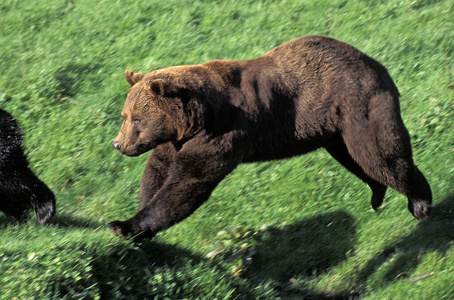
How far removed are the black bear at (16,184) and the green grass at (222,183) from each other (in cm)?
19

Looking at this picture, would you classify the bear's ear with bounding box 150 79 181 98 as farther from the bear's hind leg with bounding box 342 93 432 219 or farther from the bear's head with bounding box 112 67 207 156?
the bear's hind leg with bounding box 342 93 432 219

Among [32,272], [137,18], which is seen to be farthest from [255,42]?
[32,272]

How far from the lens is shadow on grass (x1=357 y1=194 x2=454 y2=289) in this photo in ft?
21.2

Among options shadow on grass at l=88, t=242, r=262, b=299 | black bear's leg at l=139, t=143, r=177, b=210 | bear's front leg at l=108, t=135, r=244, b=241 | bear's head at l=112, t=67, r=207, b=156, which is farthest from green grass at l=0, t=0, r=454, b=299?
bear's head at l=112, t=67, r=207, b=156

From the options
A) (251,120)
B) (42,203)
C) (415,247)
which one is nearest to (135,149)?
(251,120)

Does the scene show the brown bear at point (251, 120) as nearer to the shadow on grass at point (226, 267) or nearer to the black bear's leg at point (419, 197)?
the black bear's leg at point (419, 197)

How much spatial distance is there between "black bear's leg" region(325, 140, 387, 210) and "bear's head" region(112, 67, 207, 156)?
1650mm

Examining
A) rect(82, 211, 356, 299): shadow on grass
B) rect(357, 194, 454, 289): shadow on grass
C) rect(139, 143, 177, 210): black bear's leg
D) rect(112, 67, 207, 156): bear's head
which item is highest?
rect(112, 67, 207, 156): bear's head

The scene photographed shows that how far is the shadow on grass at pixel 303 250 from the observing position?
6.68 meters

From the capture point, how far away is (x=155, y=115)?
18.4ft

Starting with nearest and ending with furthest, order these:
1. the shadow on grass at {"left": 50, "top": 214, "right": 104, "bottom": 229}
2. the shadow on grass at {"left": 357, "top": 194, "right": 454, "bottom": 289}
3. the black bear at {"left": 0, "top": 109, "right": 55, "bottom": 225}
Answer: the shadow on grass at {"left": 357, "top": 194, "right": 454, "bottom": 289} → the black bear at {"left": 0, "top": 109, "right": 55, "bottom": 225} → the shadow on grass at {"left": 50, "top": 214, "right": 104, "bottom": 229}

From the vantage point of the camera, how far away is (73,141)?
8.36m

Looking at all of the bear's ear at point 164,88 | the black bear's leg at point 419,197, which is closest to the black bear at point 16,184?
the bear's ear at point 164,88

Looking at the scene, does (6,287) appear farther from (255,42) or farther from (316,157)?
(255,42)
